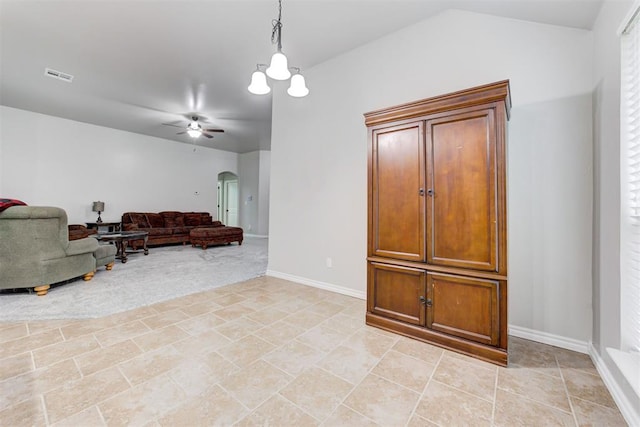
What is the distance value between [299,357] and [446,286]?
1.23 metres

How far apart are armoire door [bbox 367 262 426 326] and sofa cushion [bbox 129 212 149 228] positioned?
6828mm

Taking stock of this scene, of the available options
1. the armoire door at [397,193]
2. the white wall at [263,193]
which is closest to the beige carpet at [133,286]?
the armoire door at [397,193]

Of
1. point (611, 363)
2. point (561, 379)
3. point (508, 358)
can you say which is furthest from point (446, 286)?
point (611, 363)

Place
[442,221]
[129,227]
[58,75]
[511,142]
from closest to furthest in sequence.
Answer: [442,221], [511,142], [58,75], [129,227]

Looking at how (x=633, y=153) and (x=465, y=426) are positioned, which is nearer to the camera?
(x=465, y=426)

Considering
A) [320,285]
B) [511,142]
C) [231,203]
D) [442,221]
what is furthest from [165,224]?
[511,142]

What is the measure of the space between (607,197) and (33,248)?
545 centimetres

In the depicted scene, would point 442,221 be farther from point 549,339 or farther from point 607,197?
point 549,339

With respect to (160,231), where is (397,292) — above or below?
below

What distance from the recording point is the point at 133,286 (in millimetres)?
3449

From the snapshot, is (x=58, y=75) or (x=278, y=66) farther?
(x=58, y=75)

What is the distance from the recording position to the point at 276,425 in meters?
1.27

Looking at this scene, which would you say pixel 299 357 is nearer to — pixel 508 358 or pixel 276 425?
pixel 276 425

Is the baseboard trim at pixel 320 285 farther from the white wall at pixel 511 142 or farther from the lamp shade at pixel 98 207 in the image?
the lamp shade at pixel 98 207
